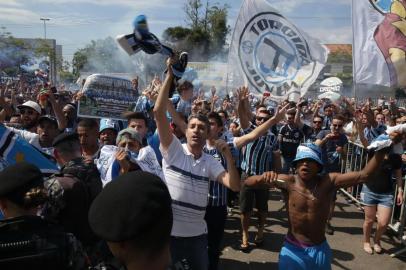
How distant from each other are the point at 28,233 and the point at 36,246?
0.29ft

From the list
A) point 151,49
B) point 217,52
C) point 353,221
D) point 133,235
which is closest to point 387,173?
point 353,221

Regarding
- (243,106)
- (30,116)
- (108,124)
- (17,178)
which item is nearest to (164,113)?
(17,178)

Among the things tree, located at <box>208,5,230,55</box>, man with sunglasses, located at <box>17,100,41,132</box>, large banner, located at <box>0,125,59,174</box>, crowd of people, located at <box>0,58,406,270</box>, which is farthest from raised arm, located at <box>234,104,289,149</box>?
tree, located at <box>208,5,230,55</box>

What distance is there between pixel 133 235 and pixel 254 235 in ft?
17.5

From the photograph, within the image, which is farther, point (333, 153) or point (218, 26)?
point (218, 26)

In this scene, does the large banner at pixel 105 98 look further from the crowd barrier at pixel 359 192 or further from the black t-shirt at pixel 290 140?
the crowd barrier at pixel 359 192

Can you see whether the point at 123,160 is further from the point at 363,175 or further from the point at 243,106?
the point at 243,106

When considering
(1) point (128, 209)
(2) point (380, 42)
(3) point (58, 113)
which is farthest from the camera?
(2) point (380, 42)

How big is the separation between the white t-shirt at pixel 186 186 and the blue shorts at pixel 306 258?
868 mm

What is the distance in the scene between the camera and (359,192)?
8.13 metres

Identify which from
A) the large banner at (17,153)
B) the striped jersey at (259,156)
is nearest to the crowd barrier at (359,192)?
the striped jersey at (259,156)

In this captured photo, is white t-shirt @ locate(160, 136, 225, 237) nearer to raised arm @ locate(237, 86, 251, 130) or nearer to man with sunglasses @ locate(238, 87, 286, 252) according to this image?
raised arm @ locate(237, 86, 251, 130)

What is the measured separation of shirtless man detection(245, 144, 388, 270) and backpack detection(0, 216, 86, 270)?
2013 mm

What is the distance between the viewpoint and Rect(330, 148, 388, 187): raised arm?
343 cm
